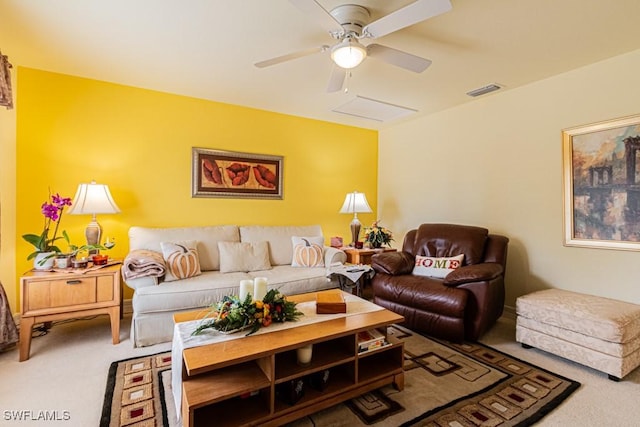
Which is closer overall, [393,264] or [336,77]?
[336,77]

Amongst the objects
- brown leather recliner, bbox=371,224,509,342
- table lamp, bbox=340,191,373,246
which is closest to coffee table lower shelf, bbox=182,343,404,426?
brown leather recliner, bbox=371,224,509,342

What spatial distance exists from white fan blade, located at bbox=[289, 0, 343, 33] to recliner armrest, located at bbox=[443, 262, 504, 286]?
83.7 inches

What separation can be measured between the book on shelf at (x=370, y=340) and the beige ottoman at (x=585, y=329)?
142 cm

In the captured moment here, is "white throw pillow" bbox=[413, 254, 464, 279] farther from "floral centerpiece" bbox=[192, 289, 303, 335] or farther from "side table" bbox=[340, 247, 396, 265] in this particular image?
"floral centerpiece" bbox=[192, 289, 303, 335]

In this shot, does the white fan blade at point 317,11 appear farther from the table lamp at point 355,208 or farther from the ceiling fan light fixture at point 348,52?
the table lamp at point 355,208

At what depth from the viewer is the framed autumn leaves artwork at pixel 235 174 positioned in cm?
360

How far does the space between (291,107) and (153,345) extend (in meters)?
2.96

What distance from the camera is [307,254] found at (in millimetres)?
3510

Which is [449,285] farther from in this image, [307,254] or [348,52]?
[348,52]

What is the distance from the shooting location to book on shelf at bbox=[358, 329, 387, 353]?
6.02ft

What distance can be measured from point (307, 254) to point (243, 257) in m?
0.71

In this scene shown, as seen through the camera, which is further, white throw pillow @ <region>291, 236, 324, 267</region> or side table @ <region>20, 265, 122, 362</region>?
white throw pillow @ <region>291, 236, 324, 267</region>

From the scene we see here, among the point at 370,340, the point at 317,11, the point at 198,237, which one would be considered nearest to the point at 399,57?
the point at 317,11

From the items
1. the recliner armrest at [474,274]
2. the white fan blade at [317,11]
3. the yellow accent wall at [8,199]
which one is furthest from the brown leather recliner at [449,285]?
the yellow accent wall at [8,199]
